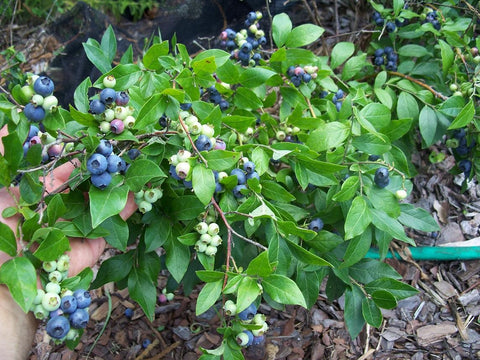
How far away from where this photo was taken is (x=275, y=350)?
8.31 ft

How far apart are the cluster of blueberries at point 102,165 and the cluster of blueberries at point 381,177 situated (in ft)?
3.26

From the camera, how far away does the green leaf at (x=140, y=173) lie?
1.37 m

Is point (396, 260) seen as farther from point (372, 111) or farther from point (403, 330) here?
point (372, 111)

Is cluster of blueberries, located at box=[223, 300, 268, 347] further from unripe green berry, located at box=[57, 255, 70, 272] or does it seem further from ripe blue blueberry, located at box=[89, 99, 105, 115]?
ripe blue blueberry, located at box=[89, 99, 105, 115]

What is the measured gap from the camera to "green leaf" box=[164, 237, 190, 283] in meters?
1.68

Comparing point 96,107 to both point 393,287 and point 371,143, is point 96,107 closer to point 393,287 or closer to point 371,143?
point 371,143

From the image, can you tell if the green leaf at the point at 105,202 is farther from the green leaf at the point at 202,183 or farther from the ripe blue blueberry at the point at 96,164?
the green leaf at the point at 202,183

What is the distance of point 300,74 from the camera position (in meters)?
2.18

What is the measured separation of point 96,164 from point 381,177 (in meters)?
1.08

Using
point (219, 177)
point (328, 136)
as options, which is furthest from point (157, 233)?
point (328, 136)

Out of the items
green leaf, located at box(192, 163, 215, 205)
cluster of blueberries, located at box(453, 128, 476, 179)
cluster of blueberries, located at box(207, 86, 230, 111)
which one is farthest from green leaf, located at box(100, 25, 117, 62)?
cluster of blueberries, located at box(453, 128, 476, 179)

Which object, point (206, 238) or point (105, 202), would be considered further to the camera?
point (206, 238)

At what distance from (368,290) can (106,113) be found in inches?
51.5

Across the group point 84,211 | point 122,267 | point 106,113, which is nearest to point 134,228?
point 122,267
